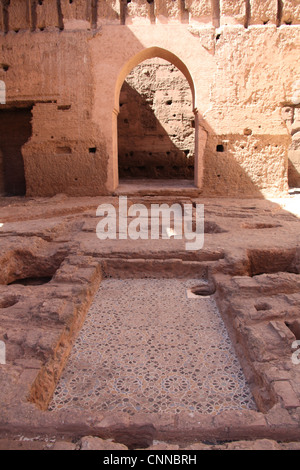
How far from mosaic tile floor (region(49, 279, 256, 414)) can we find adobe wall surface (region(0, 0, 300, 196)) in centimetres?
517

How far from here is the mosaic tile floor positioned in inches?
91.4

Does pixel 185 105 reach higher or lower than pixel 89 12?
lower

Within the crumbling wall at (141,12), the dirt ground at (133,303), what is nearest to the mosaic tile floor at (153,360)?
the dirt ground at (133,303)

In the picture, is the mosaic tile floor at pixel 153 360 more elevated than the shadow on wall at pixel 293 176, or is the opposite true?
the shadow on wall at pixel 293 176

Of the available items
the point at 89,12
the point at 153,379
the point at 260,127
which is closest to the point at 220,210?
the point at 260,127

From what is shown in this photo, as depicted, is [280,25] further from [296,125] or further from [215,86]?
[296,125]

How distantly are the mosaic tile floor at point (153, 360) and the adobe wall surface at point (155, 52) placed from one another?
5170 millimetres

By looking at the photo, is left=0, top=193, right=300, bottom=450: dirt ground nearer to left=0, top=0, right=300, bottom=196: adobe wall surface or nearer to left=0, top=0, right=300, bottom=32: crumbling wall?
left=0, top=0, right=300, bottom=196: adobe wall surface

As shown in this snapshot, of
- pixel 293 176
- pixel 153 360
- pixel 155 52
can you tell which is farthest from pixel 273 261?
pixel 293 176

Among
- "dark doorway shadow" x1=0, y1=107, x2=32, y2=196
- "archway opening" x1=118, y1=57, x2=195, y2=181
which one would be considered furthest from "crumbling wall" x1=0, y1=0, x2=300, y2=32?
"archway opening" x1=118, y1=57, x2=195, y2=181

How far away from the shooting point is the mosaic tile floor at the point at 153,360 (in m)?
2.32

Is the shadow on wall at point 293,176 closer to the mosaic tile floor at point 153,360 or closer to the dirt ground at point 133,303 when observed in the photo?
the dirt ground at point 133,303

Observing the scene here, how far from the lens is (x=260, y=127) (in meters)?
7.99

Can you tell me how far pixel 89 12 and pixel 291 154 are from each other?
7416 mm
